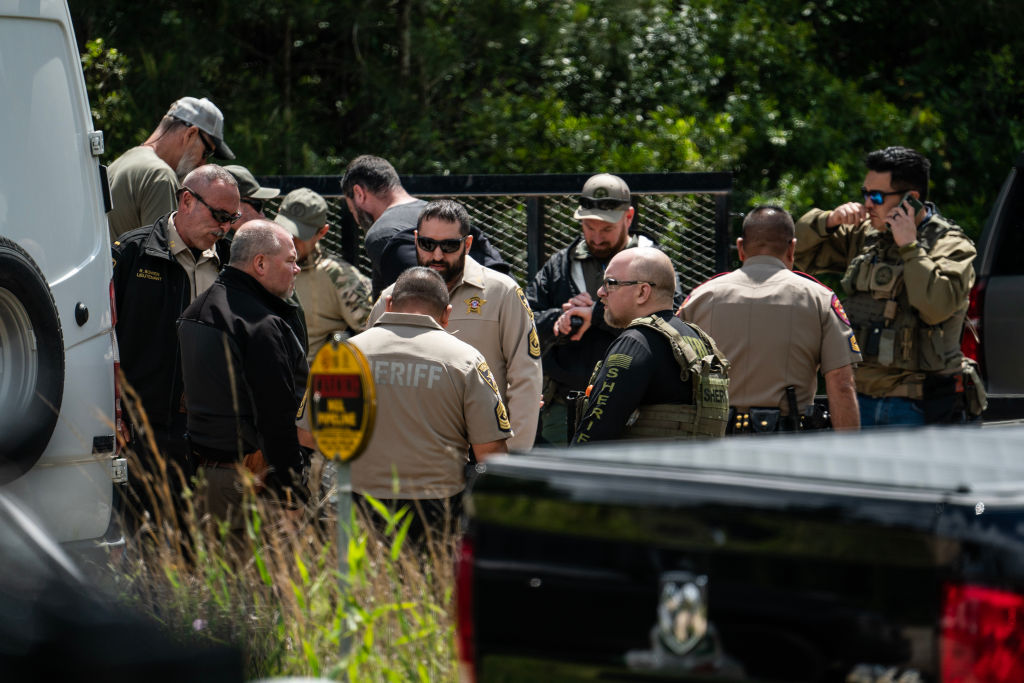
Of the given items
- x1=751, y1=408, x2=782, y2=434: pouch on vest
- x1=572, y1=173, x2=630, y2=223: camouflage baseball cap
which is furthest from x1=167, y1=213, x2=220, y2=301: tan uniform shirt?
x1=751, y1=408, x2=782, y2=434: pouch on vest

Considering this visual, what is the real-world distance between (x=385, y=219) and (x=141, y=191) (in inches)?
47.0

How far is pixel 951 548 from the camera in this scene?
205cm

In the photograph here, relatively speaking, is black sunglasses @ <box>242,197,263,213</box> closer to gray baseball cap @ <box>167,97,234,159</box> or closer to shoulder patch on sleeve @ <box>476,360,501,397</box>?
gray baseball cap @ <box>167,97,234,159</box>

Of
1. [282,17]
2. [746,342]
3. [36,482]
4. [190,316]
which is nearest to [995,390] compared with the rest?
[746,342]

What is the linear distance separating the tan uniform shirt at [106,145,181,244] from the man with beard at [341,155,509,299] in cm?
84

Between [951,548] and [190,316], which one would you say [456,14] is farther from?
[951,548]

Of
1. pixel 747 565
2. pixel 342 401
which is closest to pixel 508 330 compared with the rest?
pixel 342 401

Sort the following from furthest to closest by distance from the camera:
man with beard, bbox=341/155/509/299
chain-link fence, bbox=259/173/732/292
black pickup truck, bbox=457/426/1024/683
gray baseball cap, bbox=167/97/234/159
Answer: gray baseball cap, bbox=167/97/234/159
chain-link fence, bbox=259/173/732/292
man with beard, bbox=341/155/509/299
black pickup truck, bbox=457/426/1024/683

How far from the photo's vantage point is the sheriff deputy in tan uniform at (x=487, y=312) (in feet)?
18.6

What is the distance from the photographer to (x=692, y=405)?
4879 millimetres

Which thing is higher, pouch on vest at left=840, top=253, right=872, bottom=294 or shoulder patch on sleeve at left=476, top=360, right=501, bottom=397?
pouch on vest at left=840, top=253, right=872, bottom=294

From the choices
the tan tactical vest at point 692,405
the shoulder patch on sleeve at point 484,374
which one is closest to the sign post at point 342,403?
the shoulder patch on sleeve at point 484,374

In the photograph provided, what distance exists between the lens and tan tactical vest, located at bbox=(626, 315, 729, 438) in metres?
4.84

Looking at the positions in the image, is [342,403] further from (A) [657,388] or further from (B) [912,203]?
(B) [912,203]
